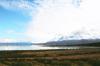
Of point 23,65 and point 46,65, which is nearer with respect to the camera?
point 23,65

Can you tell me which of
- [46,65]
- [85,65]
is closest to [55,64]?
[46,65]

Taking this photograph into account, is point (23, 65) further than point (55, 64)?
No

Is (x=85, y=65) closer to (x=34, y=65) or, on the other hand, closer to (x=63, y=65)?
(x=63, y=65)

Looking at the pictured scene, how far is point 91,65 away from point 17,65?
1207 centimetres

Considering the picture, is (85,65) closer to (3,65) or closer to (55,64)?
(55,64)

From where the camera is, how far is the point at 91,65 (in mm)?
48594

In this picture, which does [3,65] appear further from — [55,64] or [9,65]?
[55,64]

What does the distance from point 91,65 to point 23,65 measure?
37.0ft

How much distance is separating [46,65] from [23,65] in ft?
19.3

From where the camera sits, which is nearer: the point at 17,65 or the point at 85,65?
the point at 17,65

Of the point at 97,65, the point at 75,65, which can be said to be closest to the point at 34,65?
the point at 75,65

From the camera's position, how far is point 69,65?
49.0 meters

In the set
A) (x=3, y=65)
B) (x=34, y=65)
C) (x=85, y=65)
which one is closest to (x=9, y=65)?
(x=3, y=65)

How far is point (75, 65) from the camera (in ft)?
160
